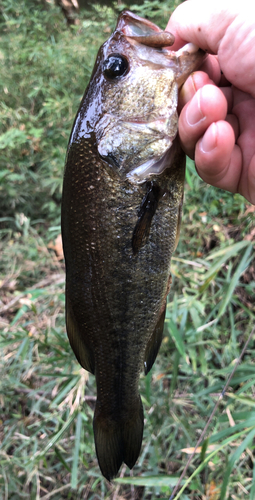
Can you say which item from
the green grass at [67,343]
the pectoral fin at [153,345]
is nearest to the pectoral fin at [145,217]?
the pectoral fin at [153,345]

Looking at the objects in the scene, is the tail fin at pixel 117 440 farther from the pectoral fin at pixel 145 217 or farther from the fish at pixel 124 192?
the pectoral fin at pixel 145 217

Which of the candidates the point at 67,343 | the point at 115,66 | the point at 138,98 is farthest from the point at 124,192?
the point at 67,343

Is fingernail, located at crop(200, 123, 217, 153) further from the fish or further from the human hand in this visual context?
the fish

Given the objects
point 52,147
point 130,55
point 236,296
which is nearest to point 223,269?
point 236,296

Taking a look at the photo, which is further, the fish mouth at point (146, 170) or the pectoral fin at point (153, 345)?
the pectoral fin at point (153, 345)

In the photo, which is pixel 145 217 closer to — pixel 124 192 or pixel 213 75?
pixel 124 192

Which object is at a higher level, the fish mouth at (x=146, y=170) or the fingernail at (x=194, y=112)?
the fingernail at (x=194, y=112)

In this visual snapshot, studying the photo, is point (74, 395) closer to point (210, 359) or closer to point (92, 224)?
point (210, 359)

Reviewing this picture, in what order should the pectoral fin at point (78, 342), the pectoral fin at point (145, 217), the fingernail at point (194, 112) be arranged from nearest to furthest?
the fingernail at point (194, 112) < the pectoral fin at point (145, 217) < the pectoral fin at point (78, 342)
